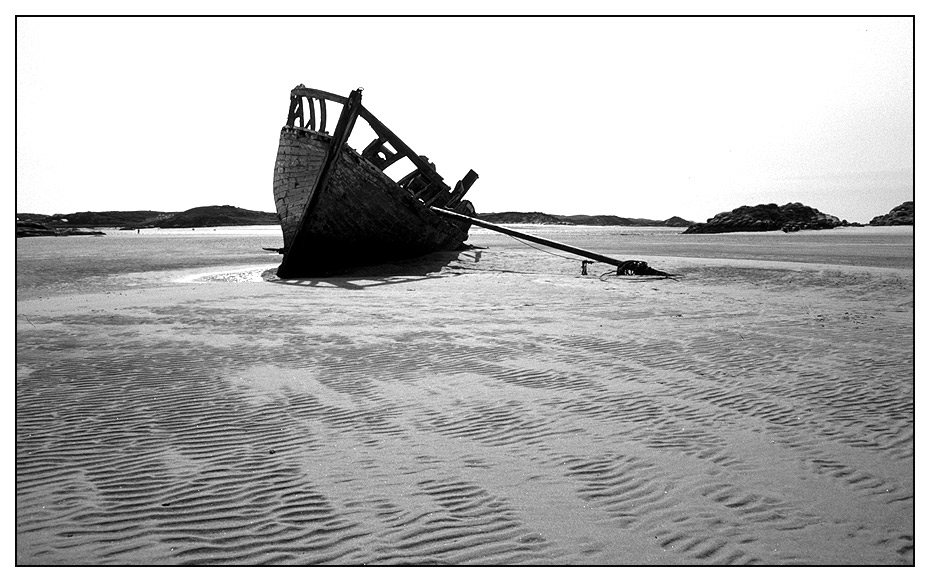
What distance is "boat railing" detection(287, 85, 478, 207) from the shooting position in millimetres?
16016

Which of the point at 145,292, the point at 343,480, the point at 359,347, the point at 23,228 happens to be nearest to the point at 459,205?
the point at 145,292

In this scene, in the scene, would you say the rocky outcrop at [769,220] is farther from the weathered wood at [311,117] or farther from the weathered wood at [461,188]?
the weathered wood at [311,117]

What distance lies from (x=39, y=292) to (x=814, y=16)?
14321 mm

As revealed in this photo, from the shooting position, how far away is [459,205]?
863 inches

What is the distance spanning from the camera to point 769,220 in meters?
56.7

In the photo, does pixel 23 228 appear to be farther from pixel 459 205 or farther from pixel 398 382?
pixel 398 382

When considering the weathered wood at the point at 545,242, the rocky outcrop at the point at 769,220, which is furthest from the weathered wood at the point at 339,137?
the rocky outcrop at the point at 769,220

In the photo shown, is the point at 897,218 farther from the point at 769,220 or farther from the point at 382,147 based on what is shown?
the point at 382,147

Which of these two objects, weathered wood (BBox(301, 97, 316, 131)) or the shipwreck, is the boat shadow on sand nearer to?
the shipwreck

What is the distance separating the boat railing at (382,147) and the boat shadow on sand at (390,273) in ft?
5.91

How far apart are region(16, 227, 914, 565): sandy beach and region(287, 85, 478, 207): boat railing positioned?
7.83 meters

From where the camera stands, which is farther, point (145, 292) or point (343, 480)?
point (145, 292)

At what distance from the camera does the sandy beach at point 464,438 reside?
313cm

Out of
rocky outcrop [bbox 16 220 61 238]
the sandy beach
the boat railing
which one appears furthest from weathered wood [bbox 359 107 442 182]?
rocky outcrop [bbox 16 220 61 238]
